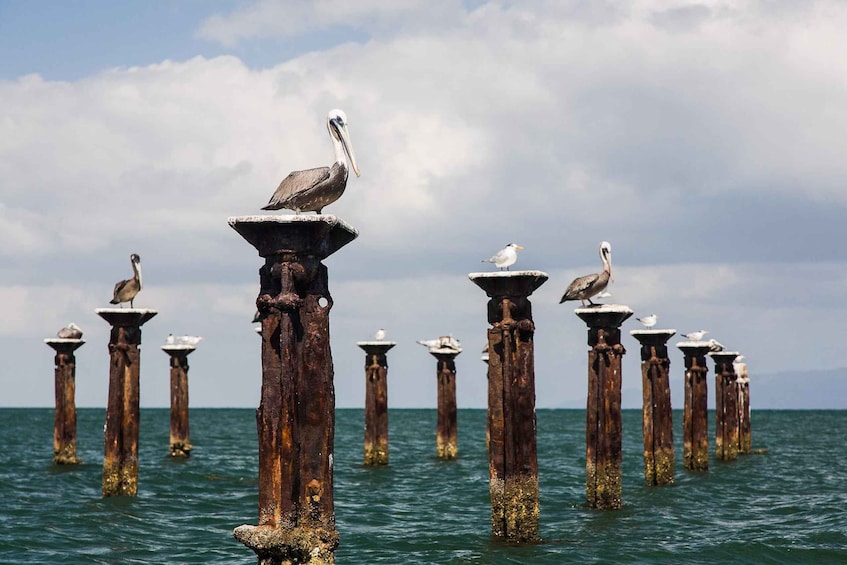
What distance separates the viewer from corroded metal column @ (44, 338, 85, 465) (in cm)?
2928

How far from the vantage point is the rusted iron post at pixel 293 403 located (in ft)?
27.3

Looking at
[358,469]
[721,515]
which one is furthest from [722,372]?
[721,515]

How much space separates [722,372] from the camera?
111ft

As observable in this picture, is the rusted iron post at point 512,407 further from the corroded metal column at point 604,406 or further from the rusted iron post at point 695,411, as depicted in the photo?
the rusted iron post at point 695,411

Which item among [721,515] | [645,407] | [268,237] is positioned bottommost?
[721,515]

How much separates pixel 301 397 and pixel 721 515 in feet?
44.4

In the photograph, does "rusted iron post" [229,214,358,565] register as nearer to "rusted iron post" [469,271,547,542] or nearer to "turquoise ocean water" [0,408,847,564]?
"rusted iron post" [469,271,547,542]

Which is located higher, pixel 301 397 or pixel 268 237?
pixel 268 237

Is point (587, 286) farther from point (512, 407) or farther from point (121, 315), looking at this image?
point (121, 315)

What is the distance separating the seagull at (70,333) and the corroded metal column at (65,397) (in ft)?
1.61

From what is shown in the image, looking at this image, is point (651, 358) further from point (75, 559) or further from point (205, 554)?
point (75, 559)

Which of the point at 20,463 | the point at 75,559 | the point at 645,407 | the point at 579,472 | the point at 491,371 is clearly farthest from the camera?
the point at 20,463

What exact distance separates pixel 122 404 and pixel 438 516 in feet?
19.3

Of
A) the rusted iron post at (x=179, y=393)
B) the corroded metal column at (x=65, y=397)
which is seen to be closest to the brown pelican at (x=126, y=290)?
the corroded metal column at (x=65, y=397)
